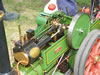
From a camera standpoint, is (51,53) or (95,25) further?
(95,25)

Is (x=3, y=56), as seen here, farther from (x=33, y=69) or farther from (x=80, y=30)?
(x=80, y=30)

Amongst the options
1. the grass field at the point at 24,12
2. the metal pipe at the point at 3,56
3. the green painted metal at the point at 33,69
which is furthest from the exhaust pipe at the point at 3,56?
the grass field at the point at 24,12

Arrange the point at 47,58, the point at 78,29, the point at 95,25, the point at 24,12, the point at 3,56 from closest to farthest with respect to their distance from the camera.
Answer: the point at 3,56
the point at 47,58
the point at 78,29
the point at 95,25
the point at 24,12


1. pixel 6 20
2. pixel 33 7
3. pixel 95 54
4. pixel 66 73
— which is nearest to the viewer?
pixel 95 54

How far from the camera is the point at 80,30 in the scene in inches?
58.6

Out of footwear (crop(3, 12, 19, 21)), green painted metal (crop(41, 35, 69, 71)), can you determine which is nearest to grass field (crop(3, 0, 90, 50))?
footwear (crop(3, 12, 19, 21))

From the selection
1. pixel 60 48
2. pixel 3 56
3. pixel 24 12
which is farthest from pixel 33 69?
pixel 24 12

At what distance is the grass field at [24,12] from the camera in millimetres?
2693

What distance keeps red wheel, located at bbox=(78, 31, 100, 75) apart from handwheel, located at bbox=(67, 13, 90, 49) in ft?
0.37

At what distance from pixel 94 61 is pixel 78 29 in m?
0.29

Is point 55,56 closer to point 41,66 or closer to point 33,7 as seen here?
point 41,66

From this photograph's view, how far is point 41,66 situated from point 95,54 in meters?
0.44

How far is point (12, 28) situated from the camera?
2719 millimetres

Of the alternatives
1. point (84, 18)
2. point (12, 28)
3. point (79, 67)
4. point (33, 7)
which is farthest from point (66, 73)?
point (33, 7)
